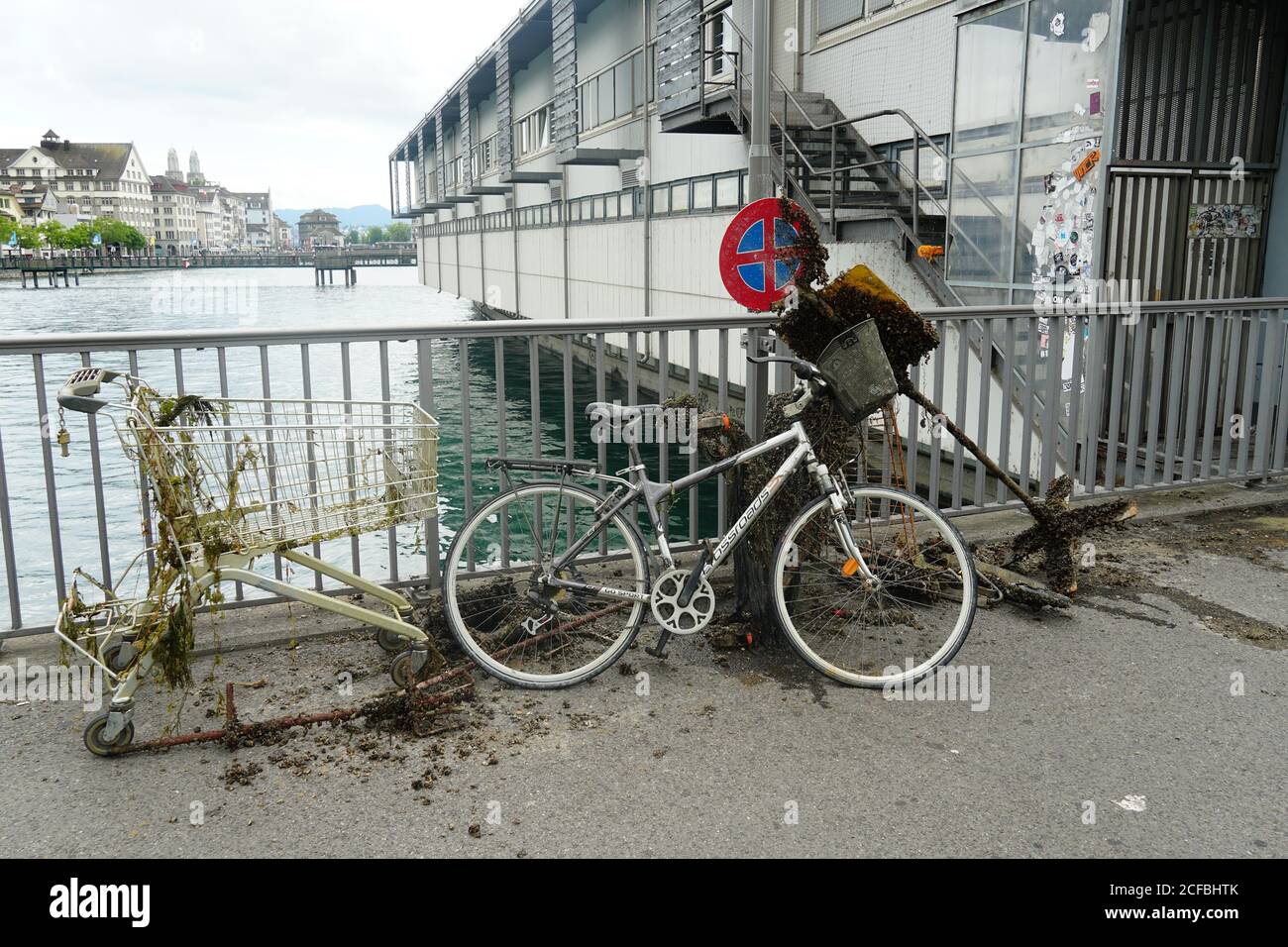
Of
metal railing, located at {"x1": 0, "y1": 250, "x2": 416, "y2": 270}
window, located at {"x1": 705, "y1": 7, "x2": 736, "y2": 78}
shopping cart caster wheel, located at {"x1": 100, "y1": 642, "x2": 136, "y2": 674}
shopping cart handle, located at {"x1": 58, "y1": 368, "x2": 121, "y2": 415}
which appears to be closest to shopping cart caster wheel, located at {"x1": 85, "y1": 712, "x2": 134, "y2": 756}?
shopping cart caster wheel, located at {"x1": 100, "y1": 642, "x2": 136, "y2": 674}

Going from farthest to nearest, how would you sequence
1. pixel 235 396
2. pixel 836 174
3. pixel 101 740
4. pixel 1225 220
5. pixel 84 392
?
pixel 836 174, pixel 235 396, pixel 1225 220, pixel 101 740, pixel 84 392

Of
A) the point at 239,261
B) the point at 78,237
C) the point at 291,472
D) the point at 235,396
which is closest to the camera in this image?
the point at 291,472

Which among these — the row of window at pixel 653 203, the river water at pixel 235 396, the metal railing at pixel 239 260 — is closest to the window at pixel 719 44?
the row of window at pixel 653 203

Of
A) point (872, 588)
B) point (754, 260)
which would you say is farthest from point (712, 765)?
point (754, 260)

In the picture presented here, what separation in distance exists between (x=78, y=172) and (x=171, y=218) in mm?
27409

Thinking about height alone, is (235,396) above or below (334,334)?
below

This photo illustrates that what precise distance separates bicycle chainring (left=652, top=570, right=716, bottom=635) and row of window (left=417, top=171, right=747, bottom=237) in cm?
1217

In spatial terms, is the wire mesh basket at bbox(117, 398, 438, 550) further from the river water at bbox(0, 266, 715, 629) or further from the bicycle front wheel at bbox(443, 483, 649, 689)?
the river water at bbox(0, 266, 715, 629)

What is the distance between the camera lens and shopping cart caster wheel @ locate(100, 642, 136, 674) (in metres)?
4.04

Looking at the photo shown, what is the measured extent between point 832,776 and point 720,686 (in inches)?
31.0

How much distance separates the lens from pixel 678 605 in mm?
4023

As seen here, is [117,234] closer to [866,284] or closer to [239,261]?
[239,261]

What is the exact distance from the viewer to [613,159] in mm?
22531

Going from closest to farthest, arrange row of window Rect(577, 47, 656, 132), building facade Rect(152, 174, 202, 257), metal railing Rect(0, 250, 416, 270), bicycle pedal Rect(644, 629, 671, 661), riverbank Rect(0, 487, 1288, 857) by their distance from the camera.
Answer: riverbank Rect(0, 487, 1288, 857), bicycle pedal Rect(644, 629, 671, 661), row of window Rect(577, 47, 656, 132), metal railing Rect(0, 250, 416, 270), building facade Rect(152, 174, 202, 257)
